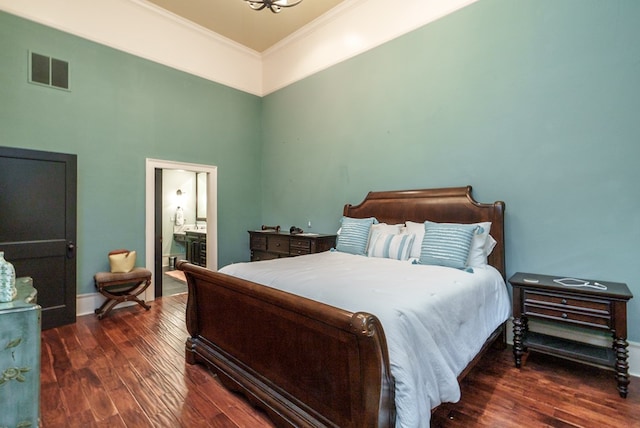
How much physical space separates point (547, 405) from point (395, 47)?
13.0 feet

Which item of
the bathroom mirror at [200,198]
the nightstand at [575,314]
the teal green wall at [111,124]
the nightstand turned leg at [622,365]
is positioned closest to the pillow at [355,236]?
the nightstand at [575,314]

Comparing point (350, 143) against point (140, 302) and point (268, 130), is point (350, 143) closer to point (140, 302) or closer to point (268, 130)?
point (268, 130)

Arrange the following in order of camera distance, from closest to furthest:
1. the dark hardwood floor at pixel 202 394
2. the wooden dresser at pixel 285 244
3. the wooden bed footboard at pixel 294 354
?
1. the wooden bed footboard at pixel 294 354
2. the dark hardwood floor at pixel 202 394
3. the wooden dresser at pixel 285 244

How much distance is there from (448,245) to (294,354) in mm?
1750

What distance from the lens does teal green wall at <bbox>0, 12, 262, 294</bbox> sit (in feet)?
11.7

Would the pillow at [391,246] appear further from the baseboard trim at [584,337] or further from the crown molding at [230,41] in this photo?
the crown molding at [230,41]

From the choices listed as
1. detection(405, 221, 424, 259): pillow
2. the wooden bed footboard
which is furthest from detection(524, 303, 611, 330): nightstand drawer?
the wooden bed footboard

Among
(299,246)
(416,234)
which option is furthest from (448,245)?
(299,246)

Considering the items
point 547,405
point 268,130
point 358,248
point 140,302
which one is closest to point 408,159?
point 358,248

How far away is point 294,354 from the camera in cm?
173

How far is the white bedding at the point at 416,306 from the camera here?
1.39 meters

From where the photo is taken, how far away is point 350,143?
4.49m

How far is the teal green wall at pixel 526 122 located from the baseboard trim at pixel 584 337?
137 millimetres

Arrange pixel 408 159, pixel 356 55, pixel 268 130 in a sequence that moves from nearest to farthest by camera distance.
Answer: pixel 408 159 → pixel 356 55 → pixel 268 130
